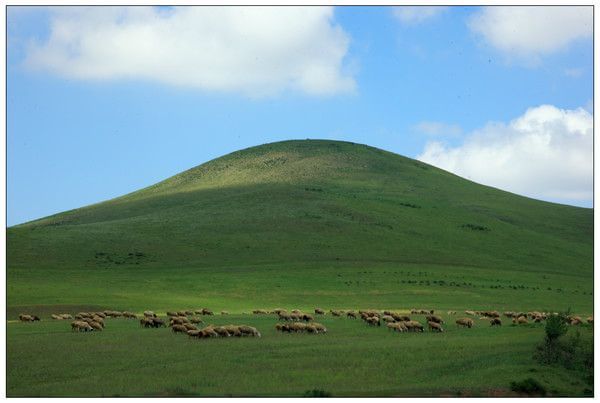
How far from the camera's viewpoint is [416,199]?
11200cm

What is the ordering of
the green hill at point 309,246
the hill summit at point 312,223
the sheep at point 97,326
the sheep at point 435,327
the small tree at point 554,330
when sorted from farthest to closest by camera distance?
the hill summit at point 312,223, the green hill at point 309,246, the sheep at point 97,326, the sheep at point 435,327, the small tree at point 554,330

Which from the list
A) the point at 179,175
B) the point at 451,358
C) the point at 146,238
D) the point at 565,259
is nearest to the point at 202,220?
the point at 146,238

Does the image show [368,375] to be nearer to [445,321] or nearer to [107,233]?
[445,321]

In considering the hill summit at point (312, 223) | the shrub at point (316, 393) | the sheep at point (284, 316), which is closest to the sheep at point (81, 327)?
the sheep at point (284, 316)

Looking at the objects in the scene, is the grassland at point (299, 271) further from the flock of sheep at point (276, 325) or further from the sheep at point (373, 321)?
the sheep at point (373, 321)

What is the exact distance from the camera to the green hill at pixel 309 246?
5738cm

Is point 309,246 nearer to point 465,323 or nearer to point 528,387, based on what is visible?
point 465,323

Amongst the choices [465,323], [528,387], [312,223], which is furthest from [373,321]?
[312,223]

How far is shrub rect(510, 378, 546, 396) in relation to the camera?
19.7m

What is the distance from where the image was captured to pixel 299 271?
67188mm

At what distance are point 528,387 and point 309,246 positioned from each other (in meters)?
59.1

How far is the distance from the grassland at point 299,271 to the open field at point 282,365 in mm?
94

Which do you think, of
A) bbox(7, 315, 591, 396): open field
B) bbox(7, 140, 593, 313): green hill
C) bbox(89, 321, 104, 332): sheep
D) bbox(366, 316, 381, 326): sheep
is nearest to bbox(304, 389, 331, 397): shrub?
bbox(7, 315, 591, 396): open field

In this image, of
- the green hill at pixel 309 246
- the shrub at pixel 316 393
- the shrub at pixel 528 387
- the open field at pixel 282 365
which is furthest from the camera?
the green hill at pixel 309 246
